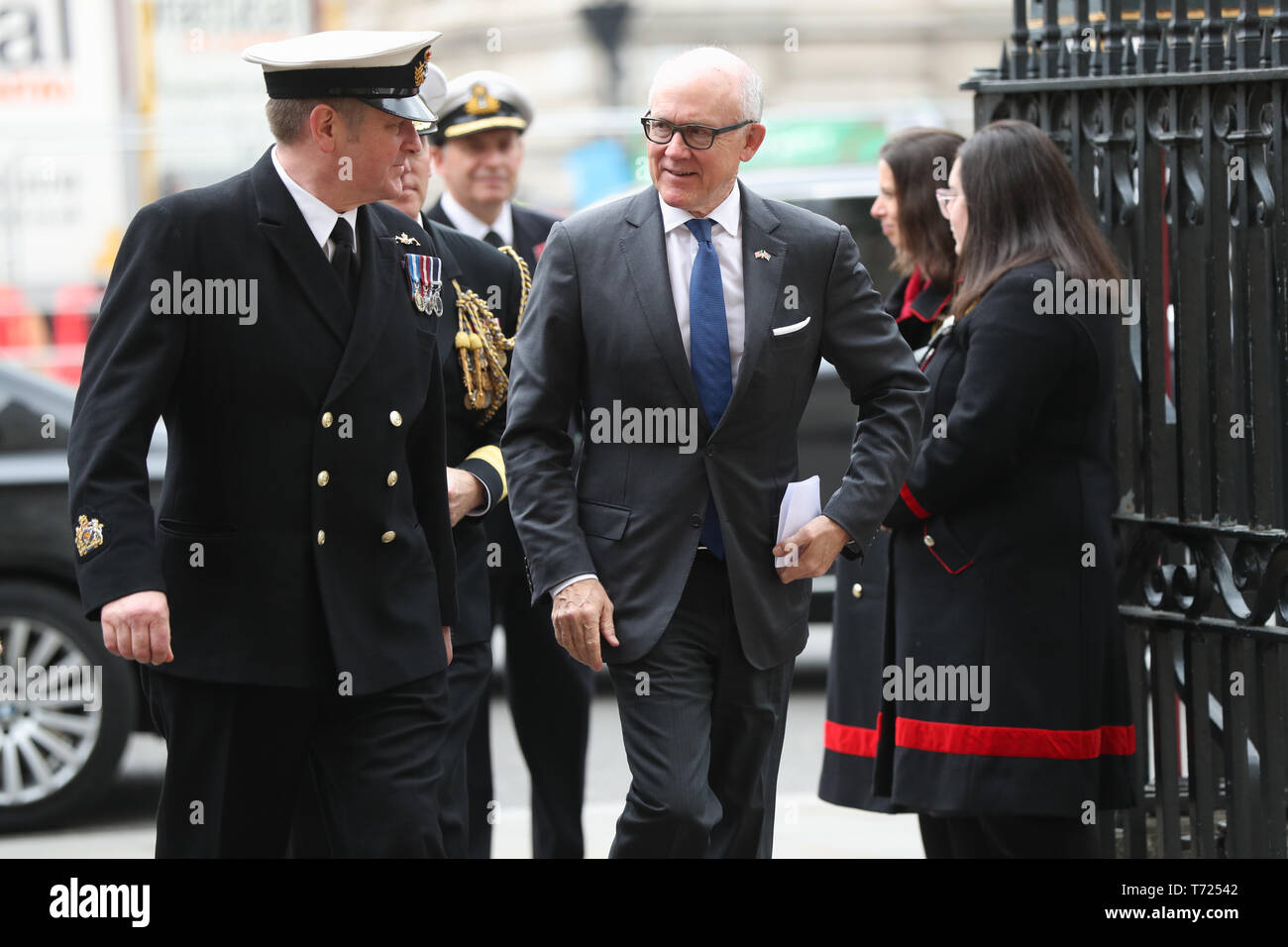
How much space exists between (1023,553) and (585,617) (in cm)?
128

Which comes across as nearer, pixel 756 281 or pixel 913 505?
pixel 756 281

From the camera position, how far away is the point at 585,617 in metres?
4.11

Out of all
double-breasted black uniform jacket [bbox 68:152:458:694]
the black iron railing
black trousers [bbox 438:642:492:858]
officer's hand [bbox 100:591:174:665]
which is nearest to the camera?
officer's hand [bbox 100:591:174:665]

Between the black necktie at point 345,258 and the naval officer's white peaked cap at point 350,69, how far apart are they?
260 millimetres

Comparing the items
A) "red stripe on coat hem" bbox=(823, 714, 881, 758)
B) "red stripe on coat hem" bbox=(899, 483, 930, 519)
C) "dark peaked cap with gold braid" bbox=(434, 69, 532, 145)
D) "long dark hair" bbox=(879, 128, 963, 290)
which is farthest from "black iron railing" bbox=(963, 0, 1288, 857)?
"dark peaked cap with gold braid" bbox=(434, 69, 532, 145)

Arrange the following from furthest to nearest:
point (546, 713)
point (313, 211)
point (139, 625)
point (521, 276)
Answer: point (546, 713) < point (521, 276) < point (313, 211) < point (139, 625)

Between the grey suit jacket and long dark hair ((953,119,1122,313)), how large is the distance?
25.7 inches

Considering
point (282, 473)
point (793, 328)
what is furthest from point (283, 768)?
point (793, 328)

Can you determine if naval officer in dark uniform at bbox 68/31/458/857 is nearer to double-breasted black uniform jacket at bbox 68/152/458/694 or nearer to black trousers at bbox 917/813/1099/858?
double-breasted black uniform jacket at bbox 68/152/458/694

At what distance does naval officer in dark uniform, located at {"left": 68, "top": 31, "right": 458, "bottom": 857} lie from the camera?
375 centimetres

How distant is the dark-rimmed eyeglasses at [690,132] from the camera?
13.9ft

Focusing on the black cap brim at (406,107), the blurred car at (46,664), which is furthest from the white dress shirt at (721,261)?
the blurred car at (46,664)

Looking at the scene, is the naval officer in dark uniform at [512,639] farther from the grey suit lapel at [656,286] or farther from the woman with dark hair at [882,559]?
the grey suit lapel at [656,286]

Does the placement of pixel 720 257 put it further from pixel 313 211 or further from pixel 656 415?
pixel 313 211
